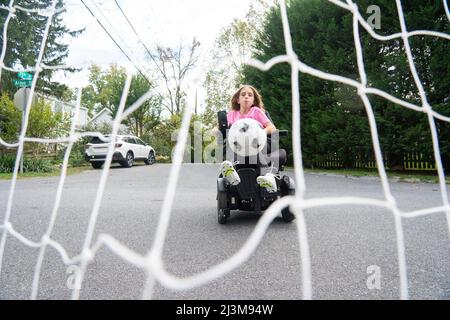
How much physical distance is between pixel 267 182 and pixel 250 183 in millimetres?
178

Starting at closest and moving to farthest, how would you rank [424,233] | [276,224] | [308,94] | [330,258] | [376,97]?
[330,258]
[424,233]
[276,224]
[376,97]
[308,94]

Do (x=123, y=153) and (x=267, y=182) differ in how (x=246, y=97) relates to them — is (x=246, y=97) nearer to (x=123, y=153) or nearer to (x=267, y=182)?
(x=267, y=182)

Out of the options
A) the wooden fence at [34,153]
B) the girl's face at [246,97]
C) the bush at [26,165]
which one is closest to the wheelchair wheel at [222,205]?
the girl's face at [246,97]

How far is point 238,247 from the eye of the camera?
2.59 meters

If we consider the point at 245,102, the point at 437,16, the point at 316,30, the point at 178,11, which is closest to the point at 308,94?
the point at 316,30

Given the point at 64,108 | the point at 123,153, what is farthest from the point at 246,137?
the point at 64,108

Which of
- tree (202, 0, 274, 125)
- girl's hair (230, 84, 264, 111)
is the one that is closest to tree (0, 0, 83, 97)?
tree (202, 0, 274, 125)

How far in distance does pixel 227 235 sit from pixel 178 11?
1821mm

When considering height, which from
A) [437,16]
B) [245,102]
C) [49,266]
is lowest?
[49,266]

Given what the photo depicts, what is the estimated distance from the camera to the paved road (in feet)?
5.73

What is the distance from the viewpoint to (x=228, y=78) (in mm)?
13391

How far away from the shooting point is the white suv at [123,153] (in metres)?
11.0

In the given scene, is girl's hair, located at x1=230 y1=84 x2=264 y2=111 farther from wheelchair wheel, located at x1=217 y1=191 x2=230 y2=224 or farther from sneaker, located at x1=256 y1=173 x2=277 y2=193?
A: wheelchair wheel, located at x1=217 y1=191 x2=230 y2=224

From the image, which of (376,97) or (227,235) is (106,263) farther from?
(376,97)
